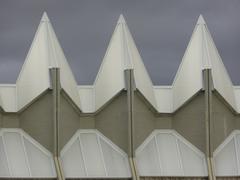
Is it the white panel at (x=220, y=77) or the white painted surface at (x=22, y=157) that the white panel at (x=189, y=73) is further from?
the white painted surface at (x=22, y=157)

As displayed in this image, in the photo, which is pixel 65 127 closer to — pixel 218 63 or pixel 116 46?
pixel 116 46

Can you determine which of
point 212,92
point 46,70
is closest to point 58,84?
point 46,70

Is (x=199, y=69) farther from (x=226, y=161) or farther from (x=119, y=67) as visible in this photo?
(x=226, y=161)

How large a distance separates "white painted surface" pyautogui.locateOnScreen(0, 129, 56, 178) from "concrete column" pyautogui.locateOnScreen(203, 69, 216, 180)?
7778 millimetres

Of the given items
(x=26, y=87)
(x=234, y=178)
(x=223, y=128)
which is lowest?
(x=234, y=178)

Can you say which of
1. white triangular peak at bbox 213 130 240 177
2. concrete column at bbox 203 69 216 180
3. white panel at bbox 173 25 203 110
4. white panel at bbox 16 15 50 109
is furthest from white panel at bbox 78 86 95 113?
white triangular peak at bbox 213 130 240 177

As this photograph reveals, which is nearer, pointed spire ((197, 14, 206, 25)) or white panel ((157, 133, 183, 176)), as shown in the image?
white panel ((157, 133, 183, 176))

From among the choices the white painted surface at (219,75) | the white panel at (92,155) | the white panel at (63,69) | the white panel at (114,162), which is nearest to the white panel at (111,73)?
the white panel at (63,69)

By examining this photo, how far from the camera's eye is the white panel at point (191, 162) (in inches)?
1350

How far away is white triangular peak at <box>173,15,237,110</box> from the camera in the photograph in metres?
36.2

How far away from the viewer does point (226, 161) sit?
35000 mm

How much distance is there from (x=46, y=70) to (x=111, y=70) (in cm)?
352

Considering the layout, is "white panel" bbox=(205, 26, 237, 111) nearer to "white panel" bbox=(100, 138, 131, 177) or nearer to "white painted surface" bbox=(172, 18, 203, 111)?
"white painted surface" bbox=(172, 18, 203, 111)

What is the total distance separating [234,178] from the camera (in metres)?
34.4
